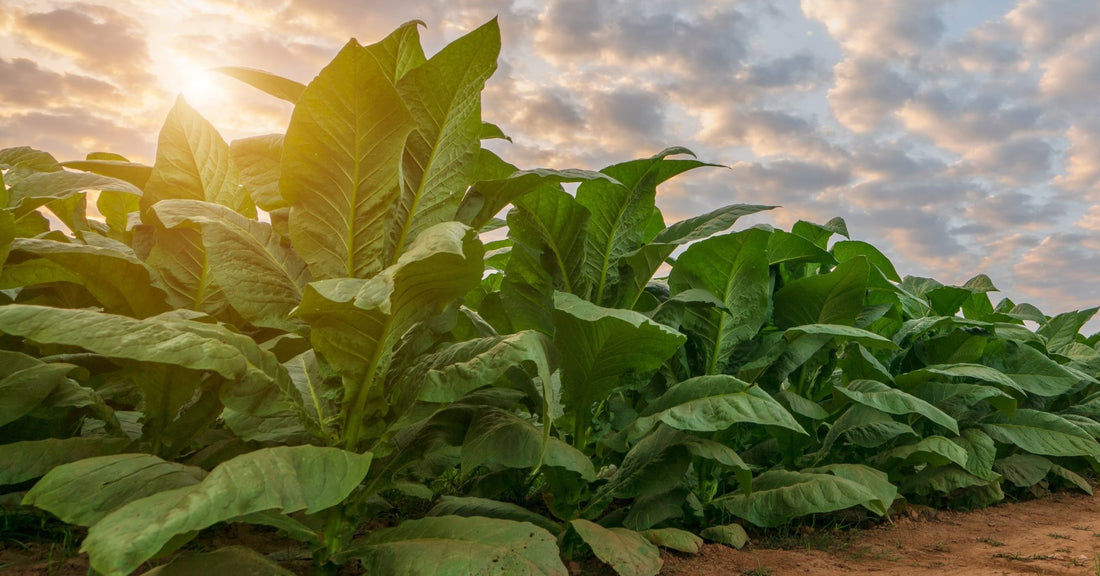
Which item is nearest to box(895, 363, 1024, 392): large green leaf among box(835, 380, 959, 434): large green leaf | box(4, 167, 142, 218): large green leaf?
box(835, 380, 959, 434): large green leaf

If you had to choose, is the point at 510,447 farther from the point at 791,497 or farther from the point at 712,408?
the point at 791,497

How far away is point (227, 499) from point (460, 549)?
1.79 ft

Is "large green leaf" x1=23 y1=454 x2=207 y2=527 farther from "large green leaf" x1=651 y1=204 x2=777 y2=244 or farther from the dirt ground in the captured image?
"large green leaf" x1=651 y1=204 x2=777 y2=244

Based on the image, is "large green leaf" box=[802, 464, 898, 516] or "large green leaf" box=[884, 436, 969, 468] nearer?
"large green leaf" box=[802, 464, 898, 516]

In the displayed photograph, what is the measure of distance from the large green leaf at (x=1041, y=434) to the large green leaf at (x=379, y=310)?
10.6 feet

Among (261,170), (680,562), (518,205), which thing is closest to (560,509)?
(680,562)

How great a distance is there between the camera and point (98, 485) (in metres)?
1.47

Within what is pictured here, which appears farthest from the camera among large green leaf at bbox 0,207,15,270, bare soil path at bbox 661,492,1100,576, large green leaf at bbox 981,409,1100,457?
large green leaf at bbox 981,409,1100,457

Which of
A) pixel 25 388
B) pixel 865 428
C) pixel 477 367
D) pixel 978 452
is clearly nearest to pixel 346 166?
pixel 477 367

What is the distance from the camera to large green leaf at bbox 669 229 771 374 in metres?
2.63

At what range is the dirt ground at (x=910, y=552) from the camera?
198 cm

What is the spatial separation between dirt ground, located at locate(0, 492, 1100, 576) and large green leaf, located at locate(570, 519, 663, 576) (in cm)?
20

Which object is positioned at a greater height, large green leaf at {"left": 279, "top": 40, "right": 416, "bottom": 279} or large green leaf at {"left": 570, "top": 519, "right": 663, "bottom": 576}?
large green leaf at {"left": 279, "top": 40, "right": 416, "bottom": 279}

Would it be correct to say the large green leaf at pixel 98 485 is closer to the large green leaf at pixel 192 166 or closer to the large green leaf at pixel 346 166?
the large green leaf at pixel 346 166
